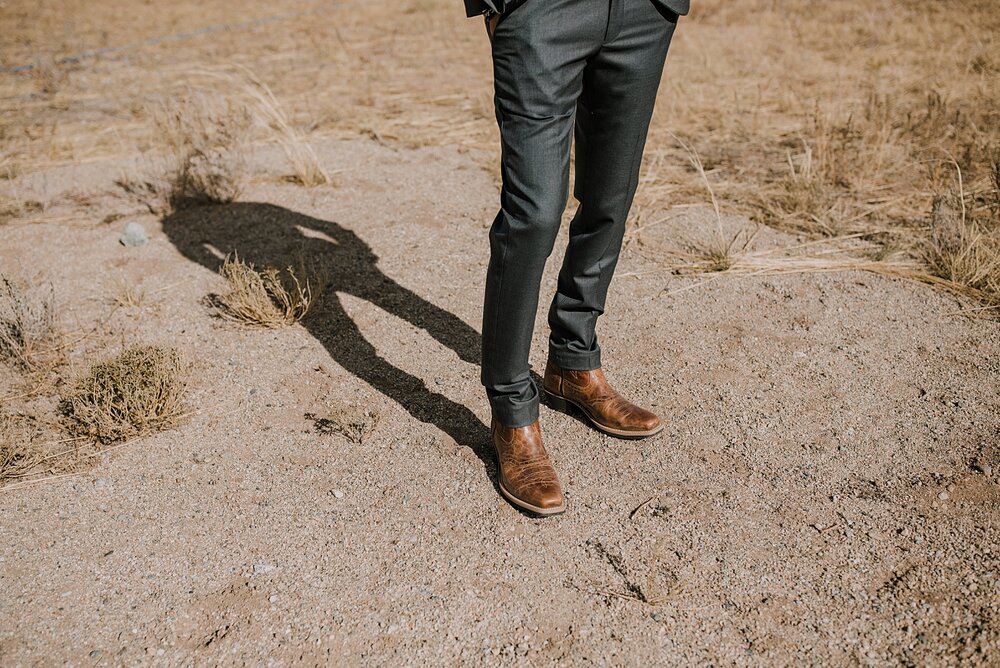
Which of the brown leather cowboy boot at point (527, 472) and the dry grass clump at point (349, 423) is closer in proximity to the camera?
the brown leather cowboy boot at point (527, 472)

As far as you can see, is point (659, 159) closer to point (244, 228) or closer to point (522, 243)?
point (244, 228)

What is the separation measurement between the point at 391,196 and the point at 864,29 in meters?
5.44

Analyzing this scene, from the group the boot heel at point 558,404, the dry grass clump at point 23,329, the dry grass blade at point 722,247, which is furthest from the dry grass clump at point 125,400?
the dry grass blade at point 722,247

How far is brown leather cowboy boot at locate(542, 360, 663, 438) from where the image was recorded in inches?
96.6

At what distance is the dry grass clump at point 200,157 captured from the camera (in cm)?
427

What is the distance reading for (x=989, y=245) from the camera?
11.5 feet

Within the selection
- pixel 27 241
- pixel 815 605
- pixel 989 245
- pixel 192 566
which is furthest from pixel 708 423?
pixel 27 241

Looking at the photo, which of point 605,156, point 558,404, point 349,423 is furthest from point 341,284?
point 605,156

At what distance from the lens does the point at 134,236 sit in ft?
12.7

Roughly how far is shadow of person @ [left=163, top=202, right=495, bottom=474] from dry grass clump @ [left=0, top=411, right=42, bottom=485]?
1036 mm

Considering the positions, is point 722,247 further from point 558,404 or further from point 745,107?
point 745,107

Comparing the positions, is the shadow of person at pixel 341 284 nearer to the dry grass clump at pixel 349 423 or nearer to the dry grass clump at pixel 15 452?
the dry grass clump at pixel 349 423

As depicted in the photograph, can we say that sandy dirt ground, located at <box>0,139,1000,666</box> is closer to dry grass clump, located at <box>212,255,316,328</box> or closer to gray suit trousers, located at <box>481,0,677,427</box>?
dry grass clump, located at <box>212,255,316,328</box>

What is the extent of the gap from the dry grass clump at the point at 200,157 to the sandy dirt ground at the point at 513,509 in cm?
82
